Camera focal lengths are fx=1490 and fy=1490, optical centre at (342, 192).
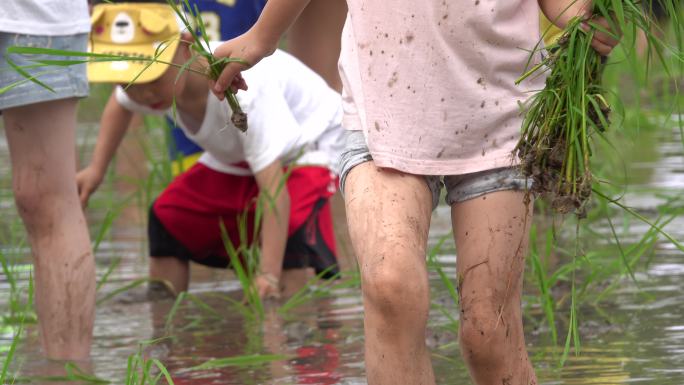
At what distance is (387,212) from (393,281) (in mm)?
154

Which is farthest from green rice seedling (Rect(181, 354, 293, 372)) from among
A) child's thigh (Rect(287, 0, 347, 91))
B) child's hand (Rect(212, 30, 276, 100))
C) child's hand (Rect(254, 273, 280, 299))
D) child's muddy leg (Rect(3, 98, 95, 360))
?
child's thigh (Rect(287, 0, 347, 91))

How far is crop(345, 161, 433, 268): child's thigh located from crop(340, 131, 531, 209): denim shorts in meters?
0.03

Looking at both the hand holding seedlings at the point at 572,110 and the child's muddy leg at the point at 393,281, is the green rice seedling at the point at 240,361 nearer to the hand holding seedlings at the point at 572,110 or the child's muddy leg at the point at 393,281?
the child's muddy leg at the point at 393,281

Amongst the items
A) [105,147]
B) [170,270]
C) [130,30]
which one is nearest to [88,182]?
[105,147]

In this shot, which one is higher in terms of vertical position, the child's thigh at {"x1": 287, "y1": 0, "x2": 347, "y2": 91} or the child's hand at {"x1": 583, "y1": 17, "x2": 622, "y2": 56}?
the child's thigh at {"x1": 287, "y1": 0, "x2": 347, "y2": 91}

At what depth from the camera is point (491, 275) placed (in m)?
2.89

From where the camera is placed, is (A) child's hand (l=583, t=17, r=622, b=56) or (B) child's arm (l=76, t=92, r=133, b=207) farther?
(B) child's arm (l=76, t=92, r=133, b=207)

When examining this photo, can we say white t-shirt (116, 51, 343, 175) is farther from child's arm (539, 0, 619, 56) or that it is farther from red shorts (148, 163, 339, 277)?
child's arm (539, 0, 619, 56)

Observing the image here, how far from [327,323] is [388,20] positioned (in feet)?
6.00

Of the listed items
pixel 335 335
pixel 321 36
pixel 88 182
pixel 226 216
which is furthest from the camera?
pixel 321 36

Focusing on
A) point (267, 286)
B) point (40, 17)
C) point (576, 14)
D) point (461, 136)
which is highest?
point (40, 17)

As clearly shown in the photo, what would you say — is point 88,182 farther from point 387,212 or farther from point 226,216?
point 387,212

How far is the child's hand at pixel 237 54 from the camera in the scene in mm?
2977

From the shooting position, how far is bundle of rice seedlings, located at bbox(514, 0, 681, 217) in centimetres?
274
